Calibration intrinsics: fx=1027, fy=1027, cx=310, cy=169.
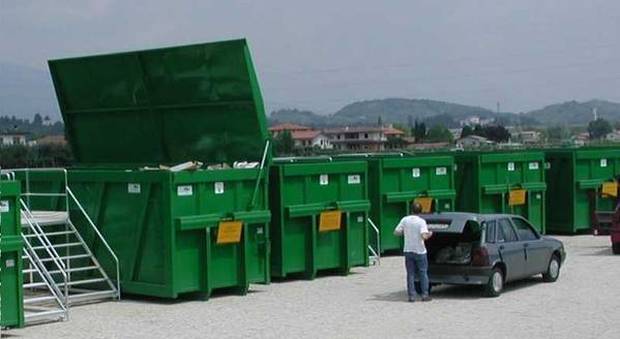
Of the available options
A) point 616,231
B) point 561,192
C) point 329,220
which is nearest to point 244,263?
point 329,220

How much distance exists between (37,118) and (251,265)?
9602 mm

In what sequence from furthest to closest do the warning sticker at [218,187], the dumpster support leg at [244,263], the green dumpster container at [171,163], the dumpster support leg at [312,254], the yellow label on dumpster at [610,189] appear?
the yellow label on dumpster at [610,189] → the dumpster support leg at [312,254] → the dumpster support leg at [244,263] → the warning sticker at [218,187] → the green dumpster container at [171,163]

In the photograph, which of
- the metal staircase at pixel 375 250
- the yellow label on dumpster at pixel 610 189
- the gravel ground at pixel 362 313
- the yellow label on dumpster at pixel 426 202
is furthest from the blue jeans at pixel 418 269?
the yellow label on dumpster at pixel 610 189

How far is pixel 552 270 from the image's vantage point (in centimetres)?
1778

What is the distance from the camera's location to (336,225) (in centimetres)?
1880

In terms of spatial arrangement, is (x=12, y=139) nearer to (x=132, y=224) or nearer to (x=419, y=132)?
(x=132, y=224)

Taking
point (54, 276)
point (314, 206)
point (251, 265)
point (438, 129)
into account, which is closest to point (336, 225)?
point (314, 206)

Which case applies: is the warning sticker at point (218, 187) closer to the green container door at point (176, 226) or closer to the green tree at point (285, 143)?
the green container door at point (176, 226)

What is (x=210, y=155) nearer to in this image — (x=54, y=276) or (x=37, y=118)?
(x=54, y=276)

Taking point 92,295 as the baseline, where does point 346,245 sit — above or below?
above

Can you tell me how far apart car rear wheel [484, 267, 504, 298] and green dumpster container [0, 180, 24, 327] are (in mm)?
6993

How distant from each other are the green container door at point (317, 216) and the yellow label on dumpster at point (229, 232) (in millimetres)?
1451

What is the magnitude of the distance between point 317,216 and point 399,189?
13.2 ft

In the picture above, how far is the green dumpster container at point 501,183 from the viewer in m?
24.3
